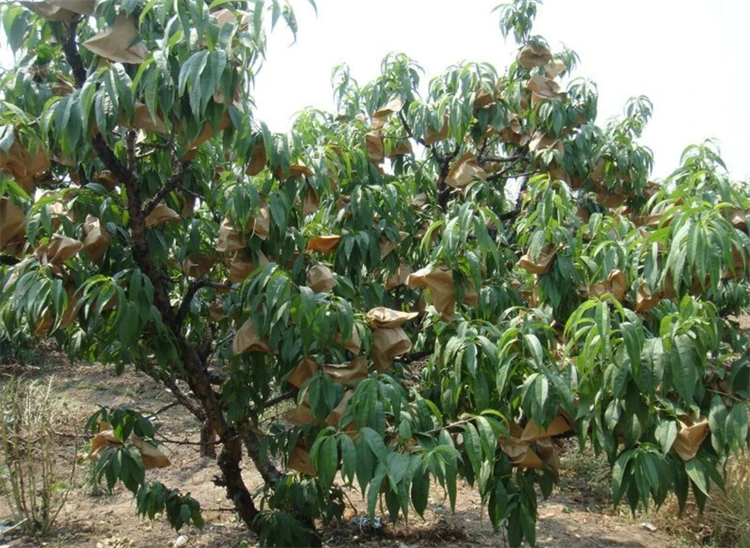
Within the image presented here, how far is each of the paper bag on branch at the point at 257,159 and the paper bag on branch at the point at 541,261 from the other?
88 cm

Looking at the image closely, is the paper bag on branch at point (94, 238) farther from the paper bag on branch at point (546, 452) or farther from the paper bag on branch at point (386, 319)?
the paper bag on branch at point (546, 452)

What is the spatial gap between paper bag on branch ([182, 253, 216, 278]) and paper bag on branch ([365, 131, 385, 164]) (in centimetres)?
92

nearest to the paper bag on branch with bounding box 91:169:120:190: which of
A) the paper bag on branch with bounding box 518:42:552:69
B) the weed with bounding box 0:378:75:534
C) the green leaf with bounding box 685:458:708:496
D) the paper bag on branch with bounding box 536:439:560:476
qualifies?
the weed with bounding box 0:378:75:534

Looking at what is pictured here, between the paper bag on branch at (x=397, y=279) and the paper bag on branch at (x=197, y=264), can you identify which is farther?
the paper bag on branch at (x=397, y=279)

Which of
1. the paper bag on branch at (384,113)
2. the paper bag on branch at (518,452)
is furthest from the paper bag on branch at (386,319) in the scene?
the paper bag on branch at (384,113)

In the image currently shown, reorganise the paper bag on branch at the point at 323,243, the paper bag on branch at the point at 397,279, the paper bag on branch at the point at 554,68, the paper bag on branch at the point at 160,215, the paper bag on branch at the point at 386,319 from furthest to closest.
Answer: the paper bag on branch at the point at 554,68 < the paper bag on branch at the point at 397,279 < the paper bag on branch at the point at 323,243 < the paper bag on branch at the point at 160,215 < the paper bag on branch at the point at 386,319

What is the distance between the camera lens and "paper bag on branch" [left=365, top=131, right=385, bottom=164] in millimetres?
3023

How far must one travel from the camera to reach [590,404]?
1.71m

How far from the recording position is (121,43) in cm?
170

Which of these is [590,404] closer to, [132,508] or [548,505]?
[548,505]

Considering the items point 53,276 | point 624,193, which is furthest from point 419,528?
point 53,276

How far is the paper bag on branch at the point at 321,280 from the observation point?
7.00 ft

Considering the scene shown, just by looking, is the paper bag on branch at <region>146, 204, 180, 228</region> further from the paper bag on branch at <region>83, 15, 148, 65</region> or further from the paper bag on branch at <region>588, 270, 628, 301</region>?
the paper bag on branch at <region>588, 270, 628, 301</region>

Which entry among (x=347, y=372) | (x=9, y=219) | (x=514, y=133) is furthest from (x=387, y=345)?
(x=514, y=133)
